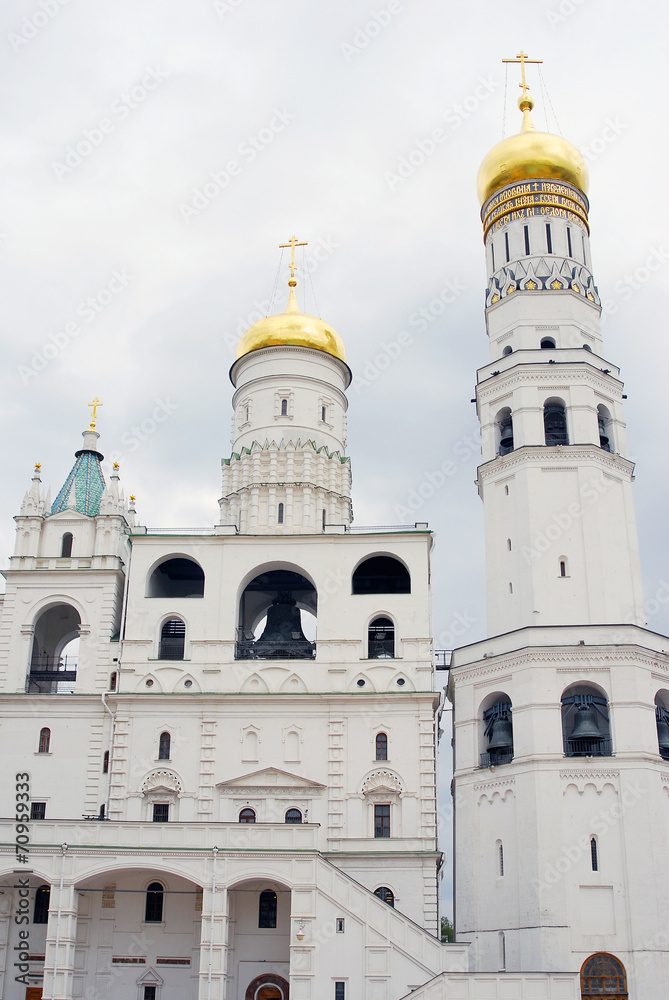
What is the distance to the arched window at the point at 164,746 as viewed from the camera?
3275cm

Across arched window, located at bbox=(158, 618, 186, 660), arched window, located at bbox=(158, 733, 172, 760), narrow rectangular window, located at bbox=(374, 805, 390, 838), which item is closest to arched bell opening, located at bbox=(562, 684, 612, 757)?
narrow rectangular window, located at bbox=(374, 805, 390, 838)

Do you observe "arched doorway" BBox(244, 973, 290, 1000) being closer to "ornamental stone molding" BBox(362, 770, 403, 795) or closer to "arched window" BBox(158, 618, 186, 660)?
"ornamental stone molding" BBox(362, 770, 403, 795)

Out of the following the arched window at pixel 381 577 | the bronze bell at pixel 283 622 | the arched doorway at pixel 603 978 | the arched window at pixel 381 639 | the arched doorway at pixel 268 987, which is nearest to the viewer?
the arched doorway at pixel 603 978

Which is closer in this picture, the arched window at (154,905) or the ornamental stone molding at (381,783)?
the arched window at (154,905)

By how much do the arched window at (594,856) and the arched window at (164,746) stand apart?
42.3 ft

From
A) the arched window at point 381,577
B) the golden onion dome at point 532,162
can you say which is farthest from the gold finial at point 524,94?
the arched window at point 381,577

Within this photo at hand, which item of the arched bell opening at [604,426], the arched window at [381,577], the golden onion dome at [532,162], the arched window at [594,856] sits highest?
the golden onion dome at [532,162]

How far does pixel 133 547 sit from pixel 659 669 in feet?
56.8

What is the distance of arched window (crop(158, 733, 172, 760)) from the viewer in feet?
107

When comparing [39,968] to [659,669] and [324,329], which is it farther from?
[324,329]

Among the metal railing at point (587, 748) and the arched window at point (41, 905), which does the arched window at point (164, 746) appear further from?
the metal railing at point (587, 748)

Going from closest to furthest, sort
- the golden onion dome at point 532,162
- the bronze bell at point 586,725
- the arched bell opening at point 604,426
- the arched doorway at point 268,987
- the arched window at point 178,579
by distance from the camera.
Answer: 1. the arched doorway at point 268,987
2. the bronze bell at point 586,725
3. the arched bell opening at point 604,426
4. the arched window at point 178,579
5. the golden onion dome at point 532,162

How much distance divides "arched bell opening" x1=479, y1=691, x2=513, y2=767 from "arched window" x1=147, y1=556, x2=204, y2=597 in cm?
1126
